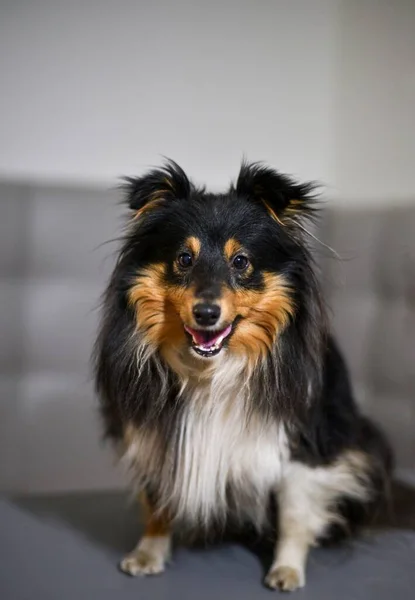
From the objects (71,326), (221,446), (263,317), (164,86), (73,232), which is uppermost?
(164,86)

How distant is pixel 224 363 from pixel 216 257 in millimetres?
277

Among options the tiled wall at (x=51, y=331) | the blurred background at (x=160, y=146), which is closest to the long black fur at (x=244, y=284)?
the blurred background at (x=160, y=146)

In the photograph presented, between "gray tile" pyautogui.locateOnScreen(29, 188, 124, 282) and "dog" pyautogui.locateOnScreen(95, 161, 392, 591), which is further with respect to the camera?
"gray tile" pyautogui.locateOnScreen(29, 188, 124, 282)

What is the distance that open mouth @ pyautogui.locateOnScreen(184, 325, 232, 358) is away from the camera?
1.74m

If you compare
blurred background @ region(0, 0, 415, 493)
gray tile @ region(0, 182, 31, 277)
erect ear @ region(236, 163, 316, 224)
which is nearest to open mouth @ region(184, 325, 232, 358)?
erect ear @ region(236, 163, 316, 224)

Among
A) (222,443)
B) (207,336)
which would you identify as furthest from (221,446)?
(207,336)

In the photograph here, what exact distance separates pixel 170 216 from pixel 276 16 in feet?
4.63

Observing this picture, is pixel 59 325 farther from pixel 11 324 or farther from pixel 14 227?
pixel 14 227

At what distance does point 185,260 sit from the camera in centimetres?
181

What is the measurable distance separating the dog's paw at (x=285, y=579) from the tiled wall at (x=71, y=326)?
93 cm

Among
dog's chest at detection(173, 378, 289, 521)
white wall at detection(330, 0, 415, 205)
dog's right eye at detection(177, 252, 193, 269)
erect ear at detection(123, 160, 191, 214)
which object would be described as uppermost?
white wall at detection(330, 0, 415, 205)

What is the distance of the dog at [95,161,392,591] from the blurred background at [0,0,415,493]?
2.62 feet

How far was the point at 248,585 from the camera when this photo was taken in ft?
6.04

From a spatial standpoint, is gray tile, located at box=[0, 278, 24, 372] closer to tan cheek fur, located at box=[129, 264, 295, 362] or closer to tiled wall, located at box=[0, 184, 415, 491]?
tiled wall, located at box=[0, 184, 415, 491]
